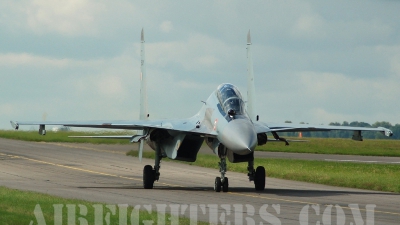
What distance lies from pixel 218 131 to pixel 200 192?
7.61 feet

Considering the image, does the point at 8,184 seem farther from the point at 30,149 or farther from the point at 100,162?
the point at 30,149

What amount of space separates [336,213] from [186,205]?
3.70 m

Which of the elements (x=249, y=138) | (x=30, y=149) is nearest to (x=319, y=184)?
(x=249, y=138)

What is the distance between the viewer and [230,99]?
2303 centimetres

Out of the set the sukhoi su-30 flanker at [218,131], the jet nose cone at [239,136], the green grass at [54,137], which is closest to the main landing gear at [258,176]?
the sukhoi su-30 flanker at [218,131]

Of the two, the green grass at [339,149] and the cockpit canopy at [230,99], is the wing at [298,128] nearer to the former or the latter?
the cockpit canopy at [230,99]

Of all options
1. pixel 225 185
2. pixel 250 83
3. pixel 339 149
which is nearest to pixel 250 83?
pixel 250 83

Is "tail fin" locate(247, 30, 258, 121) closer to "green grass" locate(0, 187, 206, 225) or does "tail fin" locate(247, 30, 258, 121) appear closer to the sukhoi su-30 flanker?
the sukhoi su-30 flanker

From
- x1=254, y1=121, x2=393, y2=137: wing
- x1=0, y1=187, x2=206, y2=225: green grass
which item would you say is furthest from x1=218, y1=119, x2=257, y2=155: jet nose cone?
x1=0, y1=187, x2=206, y2=225: green grass

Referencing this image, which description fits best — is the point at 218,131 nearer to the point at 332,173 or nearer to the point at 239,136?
the point at 239,136

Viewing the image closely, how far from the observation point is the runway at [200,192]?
684 inches

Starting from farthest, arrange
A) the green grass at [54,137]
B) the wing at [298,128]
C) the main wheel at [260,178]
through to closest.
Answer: the green grass at [54,137], the main wheel at [260,178], the wing at [298,128]

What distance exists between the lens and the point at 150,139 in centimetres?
2612

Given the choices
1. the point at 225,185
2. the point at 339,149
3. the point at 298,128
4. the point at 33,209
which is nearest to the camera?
the point at 33,209
